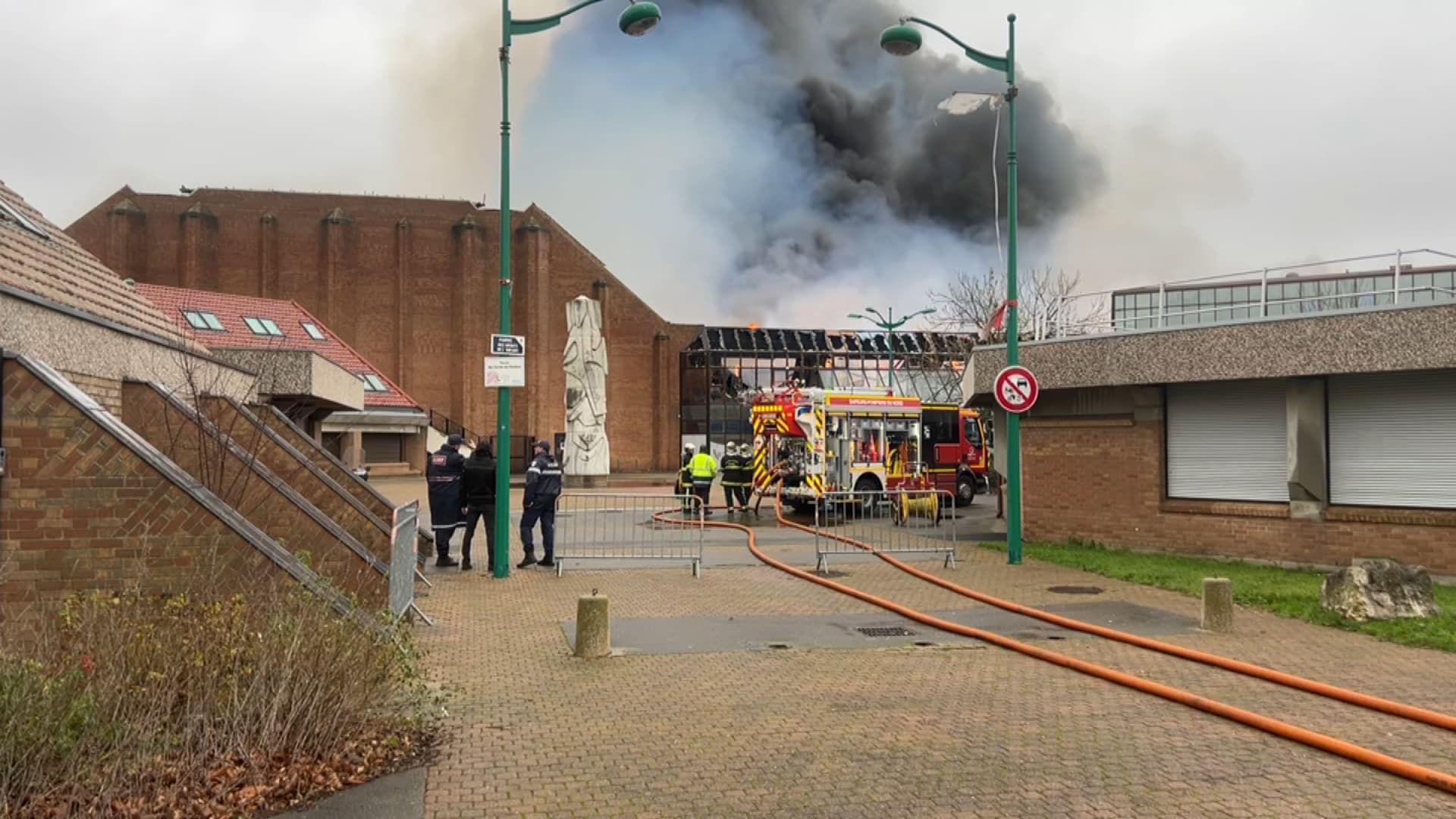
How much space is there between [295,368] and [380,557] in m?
5.65

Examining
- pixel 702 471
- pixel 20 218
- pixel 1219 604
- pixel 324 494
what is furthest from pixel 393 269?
pixel 1219 604

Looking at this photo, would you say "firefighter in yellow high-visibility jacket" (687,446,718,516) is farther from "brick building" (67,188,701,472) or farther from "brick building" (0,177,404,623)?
"brick building" (67,188,701,472)

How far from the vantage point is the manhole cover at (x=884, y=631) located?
9406 millimetres

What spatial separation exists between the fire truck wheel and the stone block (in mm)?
18751

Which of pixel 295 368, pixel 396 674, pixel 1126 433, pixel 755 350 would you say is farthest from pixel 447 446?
pixel 755 350

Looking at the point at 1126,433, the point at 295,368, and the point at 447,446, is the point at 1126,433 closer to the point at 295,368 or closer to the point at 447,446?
the point at 447,446

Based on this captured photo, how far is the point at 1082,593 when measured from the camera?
11.6 m

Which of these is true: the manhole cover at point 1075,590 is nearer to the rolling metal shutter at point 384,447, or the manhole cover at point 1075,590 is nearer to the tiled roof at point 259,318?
the tiled roof at point 259,318

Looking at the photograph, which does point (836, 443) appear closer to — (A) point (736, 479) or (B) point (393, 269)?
(A) point (736, 479)

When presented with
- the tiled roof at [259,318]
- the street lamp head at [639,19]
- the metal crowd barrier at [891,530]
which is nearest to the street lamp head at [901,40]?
the street lamp head at [639,19]

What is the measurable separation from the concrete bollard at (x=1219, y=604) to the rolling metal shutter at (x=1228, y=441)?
513cm

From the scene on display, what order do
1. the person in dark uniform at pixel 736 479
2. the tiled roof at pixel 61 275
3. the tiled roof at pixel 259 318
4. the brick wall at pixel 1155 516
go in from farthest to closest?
the tiled roof at pixel 259 318, the person in dark uniform at pixel 736 479, the brick wall at pixel 1155 516, the tiled roof at pixel 61 275

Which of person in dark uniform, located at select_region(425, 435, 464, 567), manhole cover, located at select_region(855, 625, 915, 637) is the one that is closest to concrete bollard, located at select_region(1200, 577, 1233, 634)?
manhole cover, located at select_region(855, 625, 915, 637)

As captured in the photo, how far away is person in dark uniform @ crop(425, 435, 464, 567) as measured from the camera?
13.5 metres
